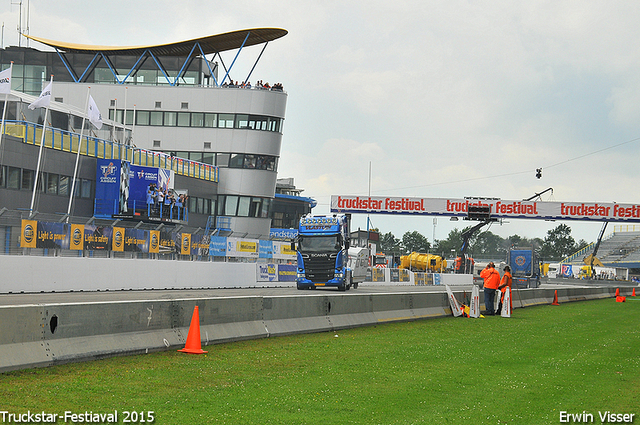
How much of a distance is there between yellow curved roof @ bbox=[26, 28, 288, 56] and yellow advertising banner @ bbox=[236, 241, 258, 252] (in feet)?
85.1

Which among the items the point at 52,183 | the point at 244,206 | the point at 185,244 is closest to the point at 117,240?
the point at 185,244

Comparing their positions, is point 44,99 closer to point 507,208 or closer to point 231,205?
point 231,205

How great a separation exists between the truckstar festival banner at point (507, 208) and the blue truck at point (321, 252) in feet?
88.6

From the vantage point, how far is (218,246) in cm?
4653

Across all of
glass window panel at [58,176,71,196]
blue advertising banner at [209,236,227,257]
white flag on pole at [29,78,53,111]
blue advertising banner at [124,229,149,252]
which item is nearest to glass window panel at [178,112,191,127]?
glass window panel at [58,176,71,196]

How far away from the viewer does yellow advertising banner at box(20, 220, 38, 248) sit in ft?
96.6

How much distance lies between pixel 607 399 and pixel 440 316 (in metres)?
13.6

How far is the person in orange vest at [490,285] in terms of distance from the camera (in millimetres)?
23344

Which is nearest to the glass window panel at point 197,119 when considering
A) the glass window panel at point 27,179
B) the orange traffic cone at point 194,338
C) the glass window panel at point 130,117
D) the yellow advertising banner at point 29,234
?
the glass window panel at point 130,117

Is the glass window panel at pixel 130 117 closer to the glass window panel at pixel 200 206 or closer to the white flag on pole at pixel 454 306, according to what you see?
the glass window panel at pixel 200 206

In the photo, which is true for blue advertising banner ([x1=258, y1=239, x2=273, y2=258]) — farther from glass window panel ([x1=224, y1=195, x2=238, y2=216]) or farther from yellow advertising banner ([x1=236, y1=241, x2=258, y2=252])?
→ glass window panel ([x1=224, y1=195, x2=238, y2=216])

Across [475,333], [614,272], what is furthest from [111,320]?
[614,272]

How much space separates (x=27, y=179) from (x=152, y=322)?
3609 cm

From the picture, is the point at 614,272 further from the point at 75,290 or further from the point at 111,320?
the point at 111,320
